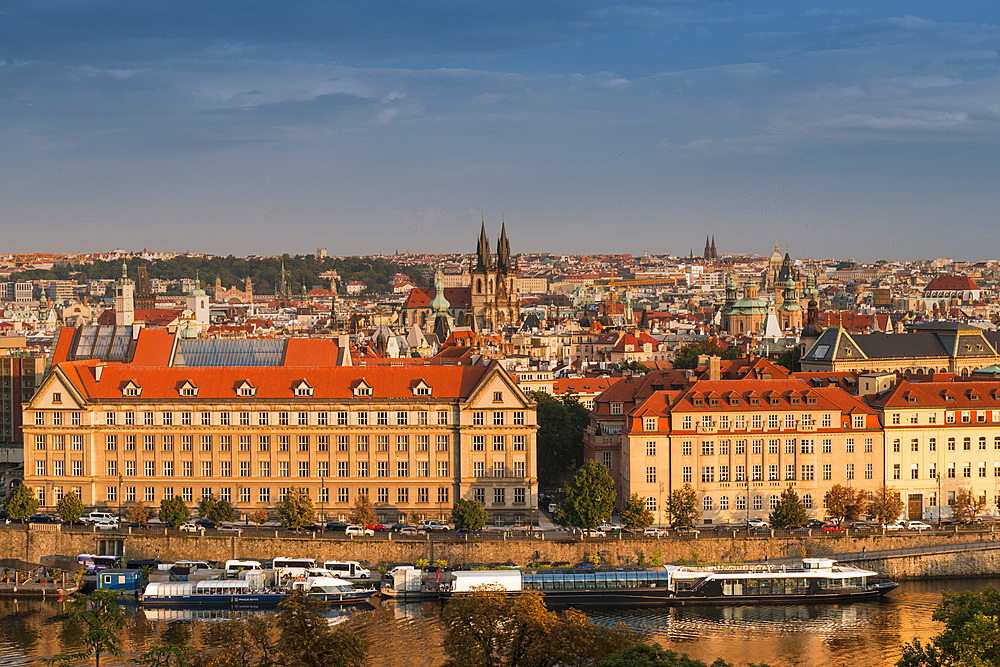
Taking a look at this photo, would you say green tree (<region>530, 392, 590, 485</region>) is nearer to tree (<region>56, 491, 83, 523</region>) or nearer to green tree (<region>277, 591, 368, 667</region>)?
tree (<region>56, 491, 83, 523</region>)

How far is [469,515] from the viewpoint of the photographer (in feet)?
278

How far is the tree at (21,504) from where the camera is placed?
88.4 m

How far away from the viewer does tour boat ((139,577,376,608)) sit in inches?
3024

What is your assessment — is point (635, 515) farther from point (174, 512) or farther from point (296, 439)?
point (174, 512)

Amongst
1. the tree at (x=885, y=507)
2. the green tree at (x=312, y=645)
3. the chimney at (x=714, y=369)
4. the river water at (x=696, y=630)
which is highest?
the chimney at (x=714, y=369)

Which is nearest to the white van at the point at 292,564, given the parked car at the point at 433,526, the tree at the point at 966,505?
the parked car at the point at 433,526

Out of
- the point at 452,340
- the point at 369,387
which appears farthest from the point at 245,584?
the point at 452,340

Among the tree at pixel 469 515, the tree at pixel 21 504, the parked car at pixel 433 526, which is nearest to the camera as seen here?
the tree at pixel 469 515

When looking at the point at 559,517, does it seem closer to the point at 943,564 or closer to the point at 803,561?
the point at 803,561

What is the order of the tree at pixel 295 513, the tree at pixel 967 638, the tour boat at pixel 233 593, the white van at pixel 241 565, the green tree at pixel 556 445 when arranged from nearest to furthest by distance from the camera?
the tree at pixel 967 638, the tour boat at pixel 233 593, the white van at pixel 241 565, the tree at pixel 295 513, the green tree at pixel 556 445

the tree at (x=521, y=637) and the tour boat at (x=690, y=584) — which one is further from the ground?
the tree at (x=521, y=637)

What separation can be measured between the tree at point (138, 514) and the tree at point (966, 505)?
46.6 m

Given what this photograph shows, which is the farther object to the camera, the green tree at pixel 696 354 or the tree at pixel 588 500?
the green tree at pixel 696 354

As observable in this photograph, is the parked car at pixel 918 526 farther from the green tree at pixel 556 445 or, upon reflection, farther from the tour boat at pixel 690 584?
the green tree at pixel 556 445
